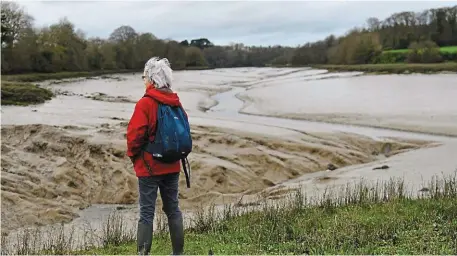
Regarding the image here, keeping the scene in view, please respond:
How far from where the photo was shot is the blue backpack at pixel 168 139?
564 cm

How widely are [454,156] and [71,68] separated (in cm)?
7644

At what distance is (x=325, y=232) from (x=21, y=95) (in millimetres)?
32292

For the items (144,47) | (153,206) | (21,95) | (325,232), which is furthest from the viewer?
(144,47)

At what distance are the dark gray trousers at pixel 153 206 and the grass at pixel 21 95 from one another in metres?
30.4

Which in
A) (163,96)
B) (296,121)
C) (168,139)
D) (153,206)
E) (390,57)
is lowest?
(296,121)

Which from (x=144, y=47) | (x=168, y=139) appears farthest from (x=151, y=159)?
(x=144, y=47)

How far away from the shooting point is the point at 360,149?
65.5ft

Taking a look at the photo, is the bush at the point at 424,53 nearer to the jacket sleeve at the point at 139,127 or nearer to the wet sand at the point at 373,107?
the wet sand at the point at 373,107

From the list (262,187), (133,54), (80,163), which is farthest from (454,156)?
(133,54)

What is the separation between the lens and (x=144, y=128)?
568 cm

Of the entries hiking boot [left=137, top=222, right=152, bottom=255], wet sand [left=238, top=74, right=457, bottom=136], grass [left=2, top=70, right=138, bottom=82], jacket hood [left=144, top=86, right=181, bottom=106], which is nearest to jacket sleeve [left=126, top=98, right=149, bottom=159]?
jacket hood [left=144, top=86, right=181, bottom=106]

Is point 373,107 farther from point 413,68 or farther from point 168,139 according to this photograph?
point 413,68

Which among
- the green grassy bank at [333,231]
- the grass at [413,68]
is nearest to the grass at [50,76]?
the grass at [413,68]

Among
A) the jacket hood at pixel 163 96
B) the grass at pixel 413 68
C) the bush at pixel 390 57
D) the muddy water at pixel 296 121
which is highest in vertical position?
the jacket hood at pixel 163 96
